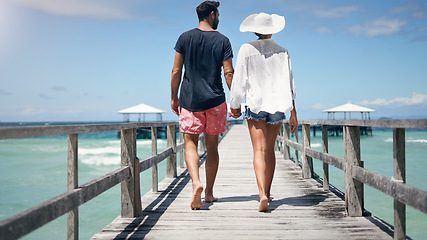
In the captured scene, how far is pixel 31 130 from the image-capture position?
1.49m

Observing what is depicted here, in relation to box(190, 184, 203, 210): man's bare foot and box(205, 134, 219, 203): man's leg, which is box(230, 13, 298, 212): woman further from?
box(190, 184, 203, 210): man's bare foot

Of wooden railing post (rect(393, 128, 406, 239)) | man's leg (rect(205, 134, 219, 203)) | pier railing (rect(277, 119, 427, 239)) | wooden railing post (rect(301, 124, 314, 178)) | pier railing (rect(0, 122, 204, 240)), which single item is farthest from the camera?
wooden railing post (rect(301, 124, 314, 178))

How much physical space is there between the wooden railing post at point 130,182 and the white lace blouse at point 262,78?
2.91ft

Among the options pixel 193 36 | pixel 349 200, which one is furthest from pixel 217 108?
pixel 349 200

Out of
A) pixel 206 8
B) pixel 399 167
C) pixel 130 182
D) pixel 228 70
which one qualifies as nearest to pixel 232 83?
pixel 228 70

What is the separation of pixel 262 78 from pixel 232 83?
0.26 m

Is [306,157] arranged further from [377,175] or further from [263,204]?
[377,175]

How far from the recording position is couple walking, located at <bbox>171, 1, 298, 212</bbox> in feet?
9.60

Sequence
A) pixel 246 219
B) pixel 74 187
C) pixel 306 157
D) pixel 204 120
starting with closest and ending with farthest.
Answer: pixel 74 187 → pixel 246 219 → pixel 204 120 → pixel 306 157

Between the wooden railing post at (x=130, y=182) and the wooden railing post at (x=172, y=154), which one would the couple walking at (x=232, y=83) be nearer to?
the wooden railing post at (x=130, y=182)

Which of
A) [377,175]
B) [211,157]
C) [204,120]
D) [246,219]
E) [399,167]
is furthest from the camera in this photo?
[211,157]

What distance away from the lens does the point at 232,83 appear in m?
2.94

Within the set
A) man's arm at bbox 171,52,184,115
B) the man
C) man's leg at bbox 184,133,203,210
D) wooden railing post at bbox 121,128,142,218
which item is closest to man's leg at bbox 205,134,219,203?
the man

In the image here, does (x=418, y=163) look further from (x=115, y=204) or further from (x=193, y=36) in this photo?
(x=193, y=36)
